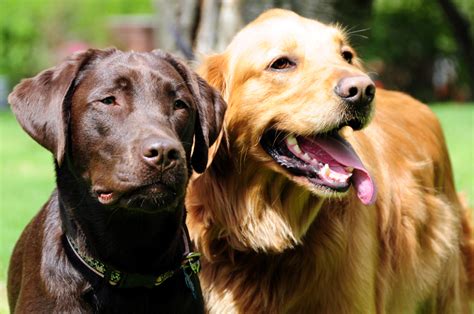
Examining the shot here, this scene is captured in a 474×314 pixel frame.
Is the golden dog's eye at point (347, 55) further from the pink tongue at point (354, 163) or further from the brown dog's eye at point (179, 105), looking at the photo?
the brown dog's eye at point (179, 105)

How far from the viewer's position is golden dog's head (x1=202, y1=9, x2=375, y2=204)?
14.3 feet

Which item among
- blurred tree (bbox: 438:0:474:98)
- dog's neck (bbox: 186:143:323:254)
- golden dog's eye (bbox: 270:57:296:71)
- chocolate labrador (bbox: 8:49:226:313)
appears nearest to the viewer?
chocolate labrador (bbox: 8:49:226:313)

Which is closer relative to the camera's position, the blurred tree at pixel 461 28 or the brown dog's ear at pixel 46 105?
the brown dog's ear at pixel 46 105

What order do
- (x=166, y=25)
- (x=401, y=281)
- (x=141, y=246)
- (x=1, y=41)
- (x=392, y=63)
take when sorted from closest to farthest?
(x=141, y=246) < (x=401, y=281) < (x=166, y=25) < (x=392, y=63) < (x=1, y=41)

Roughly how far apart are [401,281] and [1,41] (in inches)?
1268

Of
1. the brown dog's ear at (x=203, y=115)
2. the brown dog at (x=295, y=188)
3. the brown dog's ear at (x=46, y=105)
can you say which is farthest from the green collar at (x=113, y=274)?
the brown dog at (x=295, y=188)

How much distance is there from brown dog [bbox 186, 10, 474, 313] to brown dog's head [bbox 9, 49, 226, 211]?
0.35 meters

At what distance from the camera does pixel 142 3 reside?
134 feet

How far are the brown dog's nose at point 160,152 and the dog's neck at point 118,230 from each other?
461mm

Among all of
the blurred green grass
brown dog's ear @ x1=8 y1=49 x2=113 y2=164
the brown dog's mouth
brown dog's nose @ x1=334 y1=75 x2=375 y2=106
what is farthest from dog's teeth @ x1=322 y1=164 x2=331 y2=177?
the blurred green grass

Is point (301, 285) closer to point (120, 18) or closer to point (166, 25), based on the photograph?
point (166, 25)

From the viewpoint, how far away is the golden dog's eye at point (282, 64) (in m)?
4.54

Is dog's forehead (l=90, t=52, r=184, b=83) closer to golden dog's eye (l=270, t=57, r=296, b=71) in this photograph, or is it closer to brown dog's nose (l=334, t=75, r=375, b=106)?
golden dog's eye (l=270, t=57, r=296, b=71)

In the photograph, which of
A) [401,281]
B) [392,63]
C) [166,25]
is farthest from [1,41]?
[401,281]
